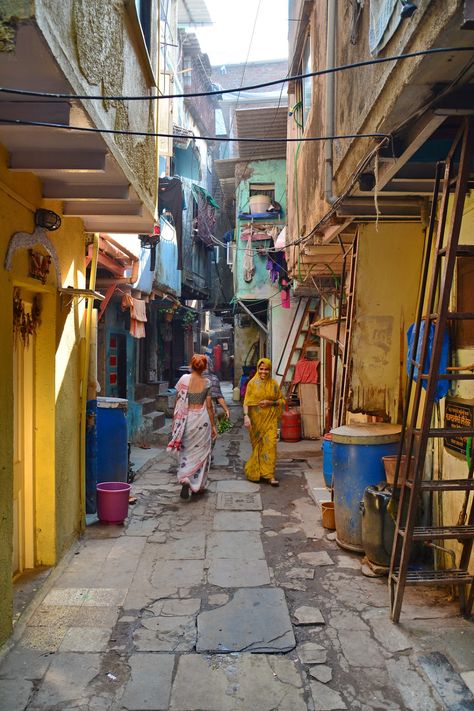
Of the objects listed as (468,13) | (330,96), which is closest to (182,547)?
(330,96)

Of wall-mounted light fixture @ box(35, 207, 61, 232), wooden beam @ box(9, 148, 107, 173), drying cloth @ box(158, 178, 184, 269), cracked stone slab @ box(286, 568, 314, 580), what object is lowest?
cracked stone slab @ box(286, 568, 314, 580)

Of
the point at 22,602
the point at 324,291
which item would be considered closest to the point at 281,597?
the point at 22,602

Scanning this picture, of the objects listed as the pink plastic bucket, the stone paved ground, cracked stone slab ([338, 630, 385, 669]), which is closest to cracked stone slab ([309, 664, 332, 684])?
the stone paved ground

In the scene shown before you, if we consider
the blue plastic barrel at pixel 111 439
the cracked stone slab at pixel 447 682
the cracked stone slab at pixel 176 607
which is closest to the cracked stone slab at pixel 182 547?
the cracked stone slab at pixel 176 607

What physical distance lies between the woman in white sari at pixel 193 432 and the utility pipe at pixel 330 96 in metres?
2.96

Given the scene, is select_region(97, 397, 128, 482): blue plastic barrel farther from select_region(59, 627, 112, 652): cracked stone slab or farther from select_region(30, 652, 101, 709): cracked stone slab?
select_region(30, 652, 101, 709): cracked stone slab

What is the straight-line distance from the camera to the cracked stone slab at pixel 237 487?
7.68 meters

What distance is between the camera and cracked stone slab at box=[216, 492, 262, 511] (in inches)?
271

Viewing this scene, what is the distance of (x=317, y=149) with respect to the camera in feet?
21.1

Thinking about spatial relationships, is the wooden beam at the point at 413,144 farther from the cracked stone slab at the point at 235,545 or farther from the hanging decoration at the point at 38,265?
the cracked stone slab at the point at 235,545

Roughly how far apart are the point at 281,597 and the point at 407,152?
350cm

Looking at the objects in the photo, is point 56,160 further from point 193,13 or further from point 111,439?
point 193,13

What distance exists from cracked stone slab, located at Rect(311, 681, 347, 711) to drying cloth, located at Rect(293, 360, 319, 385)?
874 cm

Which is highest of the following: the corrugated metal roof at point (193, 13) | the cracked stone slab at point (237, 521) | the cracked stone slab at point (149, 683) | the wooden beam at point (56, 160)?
the corrugated metal roof at point (193, 13)
